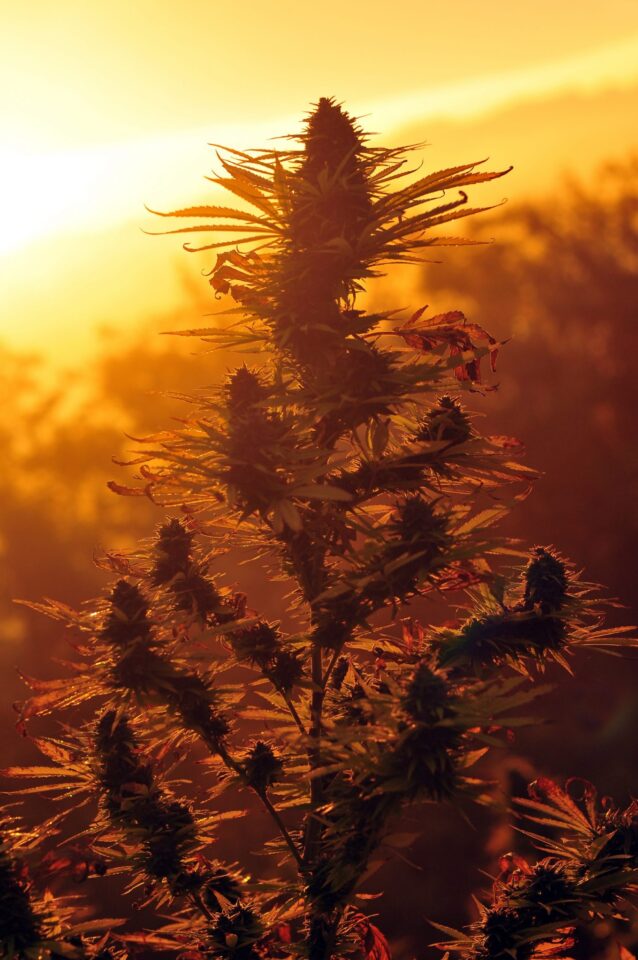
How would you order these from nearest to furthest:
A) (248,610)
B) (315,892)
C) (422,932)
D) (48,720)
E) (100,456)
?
(315,892)
(248,610)
(422,932)
(48,720)
(100,456)

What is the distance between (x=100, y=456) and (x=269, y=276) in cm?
2203

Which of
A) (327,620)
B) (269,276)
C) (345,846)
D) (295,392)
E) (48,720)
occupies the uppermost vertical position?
(269,276)

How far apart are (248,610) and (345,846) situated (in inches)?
48.4

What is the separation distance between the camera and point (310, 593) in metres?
4.12

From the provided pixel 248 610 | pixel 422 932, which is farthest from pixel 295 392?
pixel 422 932

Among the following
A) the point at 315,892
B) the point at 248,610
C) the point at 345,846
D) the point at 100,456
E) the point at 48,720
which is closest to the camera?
the point at 345,846

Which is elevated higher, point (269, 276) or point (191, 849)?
point (269, 276)

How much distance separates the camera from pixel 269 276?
3902 mm

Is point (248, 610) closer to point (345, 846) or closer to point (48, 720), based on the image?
point (345, 846)

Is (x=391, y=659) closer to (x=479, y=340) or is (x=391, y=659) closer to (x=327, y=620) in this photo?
(x=327, y=620)

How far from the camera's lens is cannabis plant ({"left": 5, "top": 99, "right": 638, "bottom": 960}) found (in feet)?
11.6

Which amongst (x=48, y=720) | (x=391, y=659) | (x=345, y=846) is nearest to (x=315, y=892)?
(x=345, y=846)

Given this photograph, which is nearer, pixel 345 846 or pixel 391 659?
pixel 345 846

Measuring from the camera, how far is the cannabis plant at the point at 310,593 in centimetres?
352
